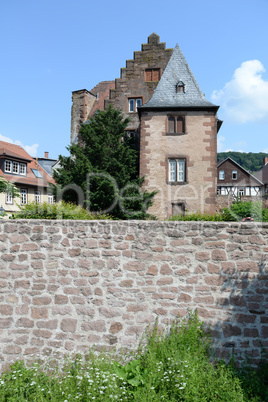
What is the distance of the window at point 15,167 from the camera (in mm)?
29797

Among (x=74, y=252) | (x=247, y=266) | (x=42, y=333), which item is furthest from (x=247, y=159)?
(x=42, y=333)

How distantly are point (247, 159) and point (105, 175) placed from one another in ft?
276

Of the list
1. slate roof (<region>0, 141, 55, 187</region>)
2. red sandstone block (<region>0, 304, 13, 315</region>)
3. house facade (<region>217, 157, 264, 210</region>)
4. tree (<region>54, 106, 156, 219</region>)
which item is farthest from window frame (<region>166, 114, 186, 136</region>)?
house facade (<region>217, 157, 264, 210</region>)

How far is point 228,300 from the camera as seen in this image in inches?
221

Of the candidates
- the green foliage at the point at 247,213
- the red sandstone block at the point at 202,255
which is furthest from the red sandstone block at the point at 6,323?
the green foliage at the point at 247,213

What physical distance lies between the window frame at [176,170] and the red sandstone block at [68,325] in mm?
14836

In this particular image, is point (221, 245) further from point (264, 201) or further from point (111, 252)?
point (264, 201)

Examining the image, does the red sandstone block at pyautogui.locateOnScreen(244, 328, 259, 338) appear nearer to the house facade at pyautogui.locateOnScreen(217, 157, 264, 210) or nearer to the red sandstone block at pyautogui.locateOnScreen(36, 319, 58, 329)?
the red sandstone block at pyautogui.locateOnScreen(36, 319, 58, 329)

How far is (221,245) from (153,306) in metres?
1.59

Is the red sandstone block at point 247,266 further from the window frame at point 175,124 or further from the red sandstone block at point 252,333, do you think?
the window frame at point 175,124

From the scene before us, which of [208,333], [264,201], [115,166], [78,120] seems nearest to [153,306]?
[208,333]

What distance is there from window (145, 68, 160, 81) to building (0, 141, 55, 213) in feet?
40.2

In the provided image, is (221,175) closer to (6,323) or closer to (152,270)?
(152,270)

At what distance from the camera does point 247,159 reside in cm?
9350
